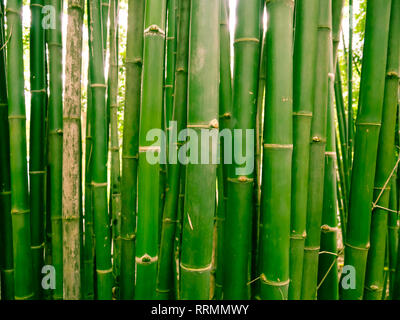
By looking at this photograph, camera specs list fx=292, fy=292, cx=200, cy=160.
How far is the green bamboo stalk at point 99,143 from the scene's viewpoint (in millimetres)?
971

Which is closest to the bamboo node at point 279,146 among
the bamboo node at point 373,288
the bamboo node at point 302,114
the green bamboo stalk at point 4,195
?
the bamboo node at point 302,114

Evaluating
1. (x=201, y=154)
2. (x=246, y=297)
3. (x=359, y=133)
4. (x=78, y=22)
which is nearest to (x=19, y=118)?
(x=78, y=22)

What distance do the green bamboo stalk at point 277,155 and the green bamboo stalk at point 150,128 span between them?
0.91ft

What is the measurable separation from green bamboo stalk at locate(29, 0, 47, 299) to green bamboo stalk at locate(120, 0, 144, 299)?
0.39 m

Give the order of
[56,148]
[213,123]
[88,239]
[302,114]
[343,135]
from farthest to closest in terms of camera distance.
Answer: [343,135] → [88,239] → [56,148] → [302,114] → [213,123]

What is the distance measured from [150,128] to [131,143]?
0.71 feet

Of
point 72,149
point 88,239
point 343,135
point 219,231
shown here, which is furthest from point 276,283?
point 343,135

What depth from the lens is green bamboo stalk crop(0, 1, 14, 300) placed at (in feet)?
3.57

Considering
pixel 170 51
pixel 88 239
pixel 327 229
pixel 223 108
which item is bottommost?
pixel 88 239

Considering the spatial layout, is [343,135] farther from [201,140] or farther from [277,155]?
[201,140]

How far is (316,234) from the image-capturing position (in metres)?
0.88

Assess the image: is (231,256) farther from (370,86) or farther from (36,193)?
(36,193)

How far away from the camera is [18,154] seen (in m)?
1.00

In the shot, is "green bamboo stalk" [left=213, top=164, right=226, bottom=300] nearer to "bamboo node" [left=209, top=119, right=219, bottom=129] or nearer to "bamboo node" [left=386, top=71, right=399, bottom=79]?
"bamboo node" [left=209, top=119, right=219, bottom=129]
